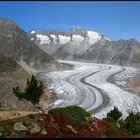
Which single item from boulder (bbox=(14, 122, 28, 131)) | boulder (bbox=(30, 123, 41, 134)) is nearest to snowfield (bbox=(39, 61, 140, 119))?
boulder (bbox=(30, 123, 41, 134))

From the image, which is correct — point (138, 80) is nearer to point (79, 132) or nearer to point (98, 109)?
point (98, 109)

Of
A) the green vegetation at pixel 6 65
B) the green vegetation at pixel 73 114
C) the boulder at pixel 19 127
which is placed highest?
the green vegetation at pixel 6 65

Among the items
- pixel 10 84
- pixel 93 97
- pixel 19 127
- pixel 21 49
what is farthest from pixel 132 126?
pixel 21 49

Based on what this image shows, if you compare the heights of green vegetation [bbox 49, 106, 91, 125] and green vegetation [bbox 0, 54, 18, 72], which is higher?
green vegetation [bbox 0, 54, 18, 72]

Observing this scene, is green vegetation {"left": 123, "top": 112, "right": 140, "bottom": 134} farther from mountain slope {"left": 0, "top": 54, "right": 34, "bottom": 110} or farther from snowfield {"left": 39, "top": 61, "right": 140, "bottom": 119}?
mountain slope {"left": 0, "top": 54, "right": 34, "bottom": 110}

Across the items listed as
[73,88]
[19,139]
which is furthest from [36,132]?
[73,88]

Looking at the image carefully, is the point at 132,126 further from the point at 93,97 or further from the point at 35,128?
the point at 93,97

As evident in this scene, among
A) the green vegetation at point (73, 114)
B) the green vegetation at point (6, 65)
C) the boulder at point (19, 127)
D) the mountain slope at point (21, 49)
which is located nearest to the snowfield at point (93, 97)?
the green vegetation at point (6, 65)

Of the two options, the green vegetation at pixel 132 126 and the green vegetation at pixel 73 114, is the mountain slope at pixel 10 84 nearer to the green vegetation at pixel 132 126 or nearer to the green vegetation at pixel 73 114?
the green vegetation at pixel 73 114
